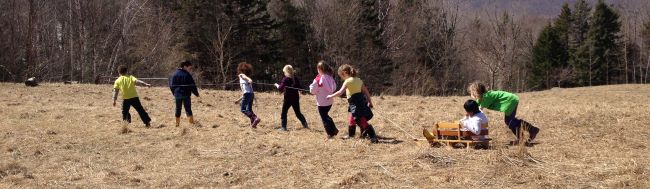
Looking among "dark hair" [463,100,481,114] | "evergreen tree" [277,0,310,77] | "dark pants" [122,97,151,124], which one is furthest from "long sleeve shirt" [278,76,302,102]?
"evergreen tree" [277,0,310,77]

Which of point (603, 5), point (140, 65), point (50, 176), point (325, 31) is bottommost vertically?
point (50, 176)

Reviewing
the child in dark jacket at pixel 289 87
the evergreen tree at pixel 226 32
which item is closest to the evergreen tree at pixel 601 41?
the evergreen tree at pixel 226 32

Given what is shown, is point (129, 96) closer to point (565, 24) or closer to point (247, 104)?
point (247, 104)

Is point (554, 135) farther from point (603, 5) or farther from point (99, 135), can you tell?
point (603, 5)

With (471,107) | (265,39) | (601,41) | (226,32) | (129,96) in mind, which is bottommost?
(471,107)

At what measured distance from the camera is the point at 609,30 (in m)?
64.2

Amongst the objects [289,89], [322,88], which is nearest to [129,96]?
[289,89]

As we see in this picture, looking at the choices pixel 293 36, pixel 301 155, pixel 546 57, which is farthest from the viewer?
pixel 546 57

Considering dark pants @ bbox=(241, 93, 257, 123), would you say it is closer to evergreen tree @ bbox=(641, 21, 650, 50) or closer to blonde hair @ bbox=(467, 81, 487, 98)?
blonde hair @ bbox=(467, 81, 487, 98)

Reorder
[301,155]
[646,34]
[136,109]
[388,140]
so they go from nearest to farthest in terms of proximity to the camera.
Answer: [301,155], [388,140], [136,109], [646,34]

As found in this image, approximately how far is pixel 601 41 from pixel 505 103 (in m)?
60.5

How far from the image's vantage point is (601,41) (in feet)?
210

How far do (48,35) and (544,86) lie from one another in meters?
50.7

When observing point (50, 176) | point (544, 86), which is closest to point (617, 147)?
point (50, 176)
